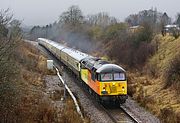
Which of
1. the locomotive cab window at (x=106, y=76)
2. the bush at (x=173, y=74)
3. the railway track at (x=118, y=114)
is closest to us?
the railway track at (x=118, y=114)

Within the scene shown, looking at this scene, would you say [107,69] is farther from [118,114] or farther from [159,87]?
[159,87]

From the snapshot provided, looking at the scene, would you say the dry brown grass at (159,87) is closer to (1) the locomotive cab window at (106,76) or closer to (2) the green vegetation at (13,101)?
(1) the locomotive cab window at (106,76)

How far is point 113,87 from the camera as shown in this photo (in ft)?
70.8

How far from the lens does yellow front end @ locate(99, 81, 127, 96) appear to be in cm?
Answer: 2141

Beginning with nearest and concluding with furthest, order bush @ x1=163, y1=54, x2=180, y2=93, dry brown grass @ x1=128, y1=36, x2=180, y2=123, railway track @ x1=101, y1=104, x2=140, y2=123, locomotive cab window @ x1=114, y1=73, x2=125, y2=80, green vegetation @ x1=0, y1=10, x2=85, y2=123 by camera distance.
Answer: green vegetation @ x1=0, y1=10, x2=85, y2=123 → railway track @ x1=101, y1=104, x2=140, y2=123 → dry brown grass @ x1=128, y1=36, x2=180, y2=123 → locomotive cab window @ x1=114, y1=73, x2=125, y2=80 → bush @ x1=163, y1=54, x2=180, y2=93

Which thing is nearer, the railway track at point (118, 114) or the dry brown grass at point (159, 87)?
the railway track at point (118, 114)

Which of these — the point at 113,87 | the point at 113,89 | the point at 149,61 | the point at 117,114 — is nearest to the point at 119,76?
the point at 113,87

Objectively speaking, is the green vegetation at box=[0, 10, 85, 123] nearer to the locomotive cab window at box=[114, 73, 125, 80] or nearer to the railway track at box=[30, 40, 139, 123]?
the railway track at box=[30, 40, 139, 123]

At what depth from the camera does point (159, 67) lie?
32.1 metres

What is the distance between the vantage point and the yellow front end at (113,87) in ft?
70.2

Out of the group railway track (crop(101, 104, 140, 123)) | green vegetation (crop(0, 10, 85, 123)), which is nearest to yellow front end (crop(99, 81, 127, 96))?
railway track (crop(101, 104, 140, 123))

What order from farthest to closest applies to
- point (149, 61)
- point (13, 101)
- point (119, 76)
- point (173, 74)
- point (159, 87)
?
point (149, 61), point (159, 87), point (173, 74), point (119, 76), point (13, 101)

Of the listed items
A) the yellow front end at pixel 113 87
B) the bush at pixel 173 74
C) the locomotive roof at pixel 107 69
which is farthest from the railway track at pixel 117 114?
the bush at pixel 173 74

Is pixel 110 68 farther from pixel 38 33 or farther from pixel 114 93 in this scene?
pixel 38 33
